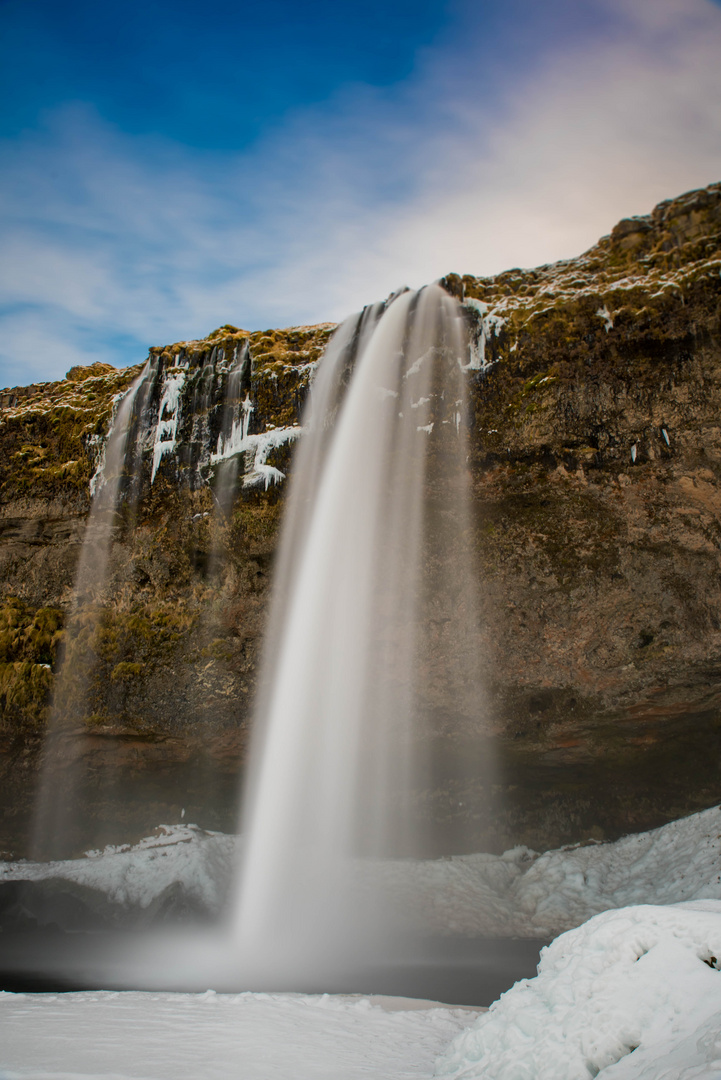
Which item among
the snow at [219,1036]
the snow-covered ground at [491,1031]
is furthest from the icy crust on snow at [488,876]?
the snow-covered ground at [491,1031]

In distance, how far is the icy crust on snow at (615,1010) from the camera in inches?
141

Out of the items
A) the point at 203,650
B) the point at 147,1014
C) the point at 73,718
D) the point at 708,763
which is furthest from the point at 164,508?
the point at 708,763

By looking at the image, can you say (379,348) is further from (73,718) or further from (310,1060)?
(310,1060)

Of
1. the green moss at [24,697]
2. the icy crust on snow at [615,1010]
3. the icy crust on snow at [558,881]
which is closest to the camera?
the icy crust on snow at [615,1010]

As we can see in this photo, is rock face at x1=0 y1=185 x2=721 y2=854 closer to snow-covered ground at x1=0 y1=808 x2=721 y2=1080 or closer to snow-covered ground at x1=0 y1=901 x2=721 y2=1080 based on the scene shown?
snow-covered ground at x1=0 y1=808 x2=721 y2=1080

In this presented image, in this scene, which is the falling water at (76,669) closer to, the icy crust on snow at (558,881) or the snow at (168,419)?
the snow at (168,419)

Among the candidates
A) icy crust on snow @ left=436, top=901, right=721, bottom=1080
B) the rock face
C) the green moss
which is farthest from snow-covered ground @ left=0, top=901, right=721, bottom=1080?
the green moss

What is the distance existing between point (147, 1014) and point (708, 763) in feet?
43.8

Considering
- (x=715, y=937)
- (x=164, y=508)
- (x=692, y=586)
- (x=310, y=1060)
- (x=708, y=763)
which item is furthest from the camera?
(x=164, y=508)

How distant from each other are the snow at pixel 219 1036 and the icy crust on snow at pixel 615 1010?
3.14 ft

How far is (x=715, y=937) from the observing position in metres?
4.10

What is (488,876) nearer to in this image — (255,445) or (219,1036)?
(219,1036)

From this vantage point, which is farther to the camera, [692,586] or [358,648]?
[358,648]

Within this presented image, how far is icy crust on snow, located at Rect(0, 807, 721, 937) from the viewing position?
13.0 metres
